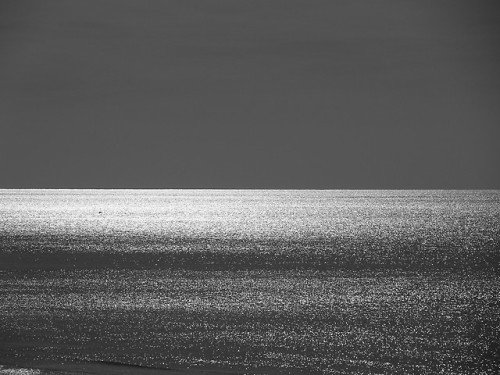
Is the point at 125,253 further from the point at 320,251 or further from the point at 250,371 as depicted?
the point at 250,371

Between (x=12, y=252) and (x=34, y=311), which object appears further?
(x=12, y=252)

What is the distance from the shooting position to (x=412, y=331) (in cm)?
3934

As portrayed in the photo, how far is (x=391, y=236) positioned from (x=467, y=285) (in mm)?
65104

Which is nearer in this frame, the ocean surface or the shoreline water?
the shoreline water

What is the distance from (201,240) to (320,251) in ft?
93.6

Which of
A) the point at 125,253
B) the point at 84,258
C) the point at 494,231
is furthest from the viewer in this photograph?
the point at 494,231

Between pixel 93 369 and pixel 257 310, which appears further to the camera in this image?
pixel 257 310

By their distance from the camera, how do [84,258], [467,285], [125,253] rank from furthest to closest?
[125,253], [84,258], [467,285]

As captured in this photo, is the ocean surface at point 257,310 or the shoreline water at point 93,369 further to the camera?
the ocean surface at point 257,310

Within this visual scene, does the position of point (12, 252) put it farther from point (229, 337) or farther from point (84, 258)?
point (229, 337)

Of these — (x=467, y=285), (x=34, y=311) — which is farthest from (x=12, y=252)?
(x=467, y=285)

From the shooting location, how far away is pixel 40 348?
3459 centimetres

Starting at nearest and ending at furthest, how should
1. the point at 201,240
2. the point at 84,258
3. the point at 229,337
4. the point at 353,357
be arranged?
the point at 353,357
the point at 229,337
the point at 84,258
the point at 201,240

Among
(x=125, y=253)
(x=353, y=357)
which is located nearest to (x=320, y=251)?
(x=125, y=253)
